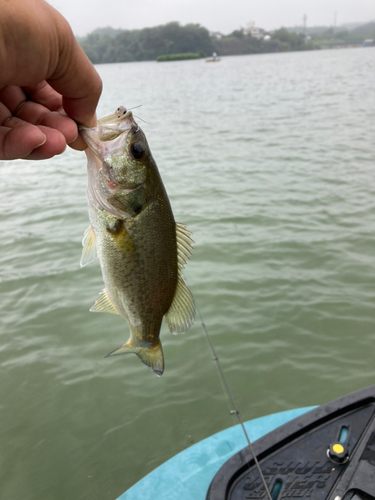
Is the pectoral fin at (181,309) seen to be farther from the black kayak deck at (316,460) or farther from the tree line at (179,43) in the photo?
the tree line at (179,43)

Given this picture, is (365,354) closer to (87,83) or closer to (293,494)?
(293,494)

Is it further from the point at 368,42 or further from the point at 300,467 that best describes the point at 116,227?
the point at 368,42

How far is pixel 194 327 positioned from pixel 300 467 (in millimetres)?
2469

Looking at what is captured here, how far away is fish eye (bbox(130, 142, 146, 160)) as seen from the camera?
1.74 meters

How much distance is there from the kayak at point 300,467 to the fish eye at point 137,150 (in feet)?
6.22

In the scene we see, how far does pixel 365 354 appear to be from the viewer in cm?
436

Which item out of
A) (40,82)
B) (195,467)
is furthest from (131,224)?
(195,467)

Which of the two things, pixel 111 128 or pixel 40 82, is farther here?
pixel 111 128

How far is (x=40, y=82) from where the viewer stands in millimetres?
1450

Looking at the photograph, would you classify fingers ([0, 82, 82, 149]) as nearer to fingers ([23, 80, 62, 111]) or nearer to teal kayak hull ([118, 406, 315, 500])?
fingers ([23, 80, 62, 111])

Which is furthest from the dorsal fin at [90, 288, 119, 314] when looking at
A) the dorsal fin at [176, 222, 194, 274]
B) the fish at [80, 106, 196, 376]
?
the dorsal fin at [176, 222, 194, 274]

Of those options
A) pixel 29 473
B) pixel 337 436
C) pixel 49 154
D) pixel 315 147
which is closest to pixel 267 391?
pixel 337 436

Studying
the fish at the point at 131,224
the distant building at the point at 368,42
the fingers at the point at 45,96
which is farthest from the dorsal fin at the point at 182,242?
the distant building at the point at 368,42

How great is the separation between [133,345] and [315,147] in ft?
36.6
